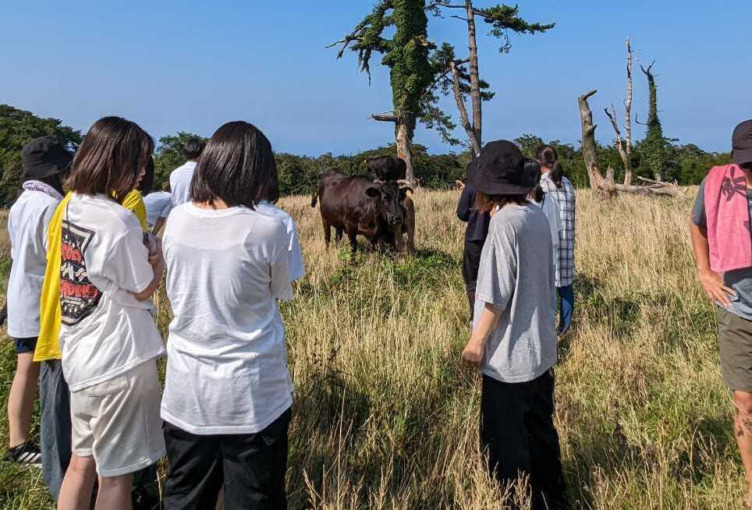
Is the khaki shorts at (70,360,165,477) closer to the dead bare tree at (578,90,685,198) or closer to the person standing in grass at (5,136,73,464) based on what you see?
the person standing in grass at (5,136,73,464)

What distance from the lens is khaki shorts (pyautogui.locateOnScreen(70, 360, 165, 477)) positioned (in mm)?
2373

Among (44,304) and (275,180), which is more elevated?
(275,180)

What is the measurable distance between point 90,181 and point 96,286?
1.46 feet

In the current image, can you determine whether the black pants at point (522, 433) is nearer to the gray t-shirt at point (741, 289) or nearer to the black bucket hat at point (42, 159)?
the gray t-shirt at point (741, 289)

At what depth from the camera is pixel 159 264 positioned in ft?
8.27

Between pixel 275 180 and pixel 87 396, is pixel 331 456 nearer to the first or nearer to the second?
pixel 87 396

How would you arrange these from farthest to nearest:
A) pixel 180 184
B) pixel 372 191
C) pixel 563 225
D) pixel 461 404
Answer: pixel 372 191
pixel 180 184
pixel 563 225
pixel 461 404

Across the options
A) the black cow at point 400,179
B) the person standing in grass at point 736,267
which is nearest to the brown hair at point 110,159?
the person standing in grass at point 736,267

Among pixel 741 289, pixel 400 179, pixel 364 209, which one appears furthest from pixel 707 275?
pixel 364 209

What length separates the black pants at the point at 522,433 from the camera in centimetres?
275

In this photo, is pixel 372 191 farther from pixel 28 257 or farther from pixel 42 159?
pixel 28 257

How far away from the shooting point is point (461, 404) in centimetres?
402

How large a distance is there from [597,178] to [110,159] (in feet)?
50.9

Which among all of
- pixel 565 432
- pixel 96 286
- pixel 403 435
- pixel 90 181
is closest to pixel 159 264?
pixel 96 286
